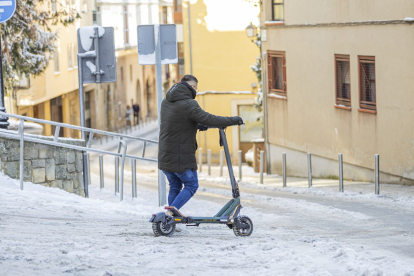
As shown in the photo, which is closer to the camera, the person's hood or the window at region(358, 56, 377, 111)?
the person's hood

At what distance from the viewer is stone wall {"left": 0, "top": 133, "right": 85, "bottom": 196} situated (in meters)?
12.4

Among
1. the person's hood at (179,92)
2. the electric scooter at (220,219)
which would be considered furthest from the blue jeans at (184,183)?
the person's hood at (179,92)

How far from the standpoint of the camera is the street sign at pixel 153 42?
1194 cm

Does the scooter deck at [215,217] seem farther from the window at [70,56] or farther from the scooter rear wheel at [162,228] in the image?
the window at [70,56]

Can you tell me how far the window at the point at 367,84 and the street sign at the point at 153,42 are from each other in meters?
8.01

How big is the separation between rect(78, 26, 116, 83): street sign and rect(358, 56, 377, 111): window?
7064mm

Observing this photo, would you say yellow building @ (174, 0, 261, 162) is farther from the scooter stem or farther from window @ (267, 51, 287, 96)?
the scooter stem

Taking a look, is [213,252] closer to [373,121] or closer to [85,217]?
[85,217]

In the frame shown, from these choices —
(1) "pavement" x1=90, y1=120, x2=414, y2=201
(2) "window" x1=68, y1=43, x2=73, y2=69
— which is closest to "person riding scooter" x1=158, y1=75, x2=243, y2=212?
(1) "pavement" x1=90, y1=120, x2=414, y2=201

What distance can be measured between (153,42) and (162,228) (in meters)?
4.22

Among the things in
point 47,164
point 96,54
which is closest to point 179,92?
point 47,164

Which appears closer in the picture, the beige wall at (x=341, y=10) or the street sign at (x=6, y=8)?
the street sign at (x=6, y=8)

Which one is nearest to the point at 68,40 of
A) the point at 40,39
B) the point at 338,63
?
the point at 40,39

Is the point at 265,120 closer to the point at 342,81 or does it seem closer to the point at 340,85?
the point at 340,85
